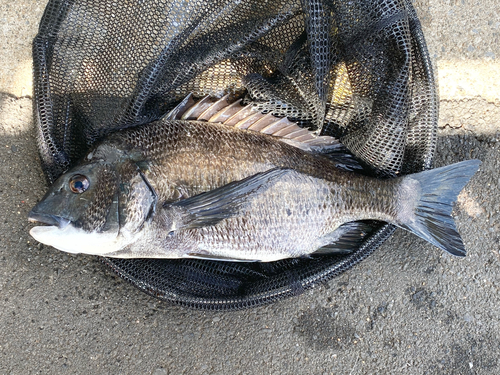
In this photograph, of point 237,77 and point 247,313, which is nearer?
point 237,77

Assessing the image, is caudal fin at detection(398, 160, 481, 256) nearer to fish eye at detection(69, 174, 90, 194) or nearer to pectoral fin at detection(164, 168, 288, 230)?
pectoral fin at detection(164, 168, 288, 230)

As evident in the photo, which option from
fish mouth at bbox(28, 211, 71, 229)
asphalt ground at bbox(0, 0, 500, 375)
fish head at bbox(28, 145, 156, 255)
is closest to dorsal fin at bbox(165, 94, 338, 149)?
fish head at bbox(28, 145, 156, 255)

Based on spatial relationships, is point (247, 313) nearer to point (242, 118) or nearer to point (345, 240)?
point (345, 240)

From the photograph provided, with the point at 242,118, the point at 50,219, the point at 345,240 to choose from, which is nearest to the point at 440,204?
the point at 345,240

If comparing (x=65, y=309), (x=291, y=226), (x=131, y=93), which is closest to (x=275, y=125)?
(x=291, y=226)

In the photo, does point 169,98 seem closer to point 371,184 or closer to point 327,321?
point 371,184

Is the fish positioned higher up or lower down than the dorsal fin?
lower down
